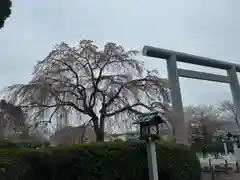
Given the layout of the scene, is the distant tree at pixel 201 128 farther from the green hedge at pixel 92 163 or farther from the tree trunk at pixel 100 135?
the green hedge at pixel 92 163

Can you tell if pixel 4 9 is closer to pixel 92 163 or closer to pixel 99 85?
pixel 92 163

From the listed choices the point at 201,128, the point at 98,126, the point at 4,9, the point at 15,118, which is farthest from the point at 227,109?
the point at 4,9

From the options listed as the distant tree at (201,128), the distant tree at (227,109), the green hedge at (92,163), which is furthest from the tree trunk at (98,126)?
the distant tree at (227,109)

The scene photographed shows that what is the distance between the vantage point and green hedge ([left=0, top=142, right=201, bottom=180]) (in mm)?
5041

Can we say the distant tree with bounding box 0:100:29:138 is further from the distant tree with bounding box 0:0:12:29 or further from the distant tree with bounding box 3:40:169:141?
the distant tree with bounding box 0:0:12:29

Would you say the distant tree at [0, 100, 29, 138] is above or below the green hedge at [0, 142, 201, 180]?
above

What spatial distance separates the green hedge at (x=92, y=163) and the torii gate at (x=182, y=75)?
2171 millimetres

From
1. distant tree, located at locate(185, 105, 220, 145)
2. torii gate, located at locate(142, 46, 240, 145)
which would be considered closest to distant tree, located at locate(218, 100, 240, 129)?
distant tree, located at locate(185, 105, 220, 145)

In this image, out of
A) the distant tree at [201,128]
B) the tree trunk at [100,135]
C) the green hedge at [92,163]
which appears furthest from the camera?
the distant tree at [201,128]

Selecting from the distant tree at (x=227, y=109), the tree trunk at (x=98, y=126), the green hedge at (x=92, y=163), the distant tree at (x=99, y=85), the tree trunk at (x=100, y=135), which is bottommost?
the green hedge at (x=92, y=163)

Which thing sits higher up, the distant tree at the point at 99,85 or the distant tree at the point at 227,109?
the distant tree at the point at 227,109

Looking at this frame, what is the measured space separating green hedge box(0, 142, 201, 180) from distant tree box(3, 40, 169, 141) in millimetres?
4551

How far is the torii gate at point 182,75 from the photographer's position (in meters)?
9.57

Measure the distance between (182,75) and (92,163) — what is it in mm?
5890
